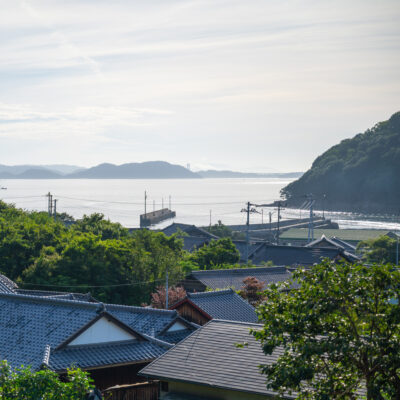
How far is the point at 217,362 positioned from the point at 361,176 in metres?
135

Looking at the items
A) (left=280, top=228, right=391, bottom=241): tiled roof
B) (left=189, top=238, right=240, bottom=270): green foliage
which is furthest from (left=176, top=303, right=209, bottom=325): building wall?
(left=280, top=228, right=391, bottom=241): tiled roof

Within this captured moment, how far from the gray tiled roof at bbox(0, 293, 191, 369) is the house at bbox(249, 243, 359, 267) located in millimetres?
26128

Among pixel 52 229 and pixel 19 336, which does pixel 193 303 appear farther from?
pixel 52 229

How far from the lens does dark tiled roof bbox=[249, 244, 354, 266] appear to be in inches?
1645

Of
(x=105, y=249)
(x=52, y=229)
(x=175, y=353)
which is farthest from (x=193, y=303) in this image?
(x=52, y=229)

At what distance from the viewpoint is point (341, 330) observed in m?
7.49

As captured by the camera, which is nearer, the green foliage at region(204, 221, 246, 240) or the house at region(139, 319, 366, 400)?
the house at region(139, 319, 366, 400)

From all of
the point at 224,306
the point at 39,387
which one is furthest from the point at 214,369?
the point at 224,306

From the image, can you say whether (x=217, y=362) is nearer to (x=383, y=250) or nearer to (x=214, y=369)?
(x=214, y=369)

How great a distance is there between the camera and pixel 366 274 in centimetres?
764

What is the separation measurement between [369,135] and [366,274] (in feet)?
494

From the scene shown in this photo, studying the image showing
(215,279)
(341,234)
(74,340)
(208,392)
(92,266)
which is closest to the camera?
(208,392)

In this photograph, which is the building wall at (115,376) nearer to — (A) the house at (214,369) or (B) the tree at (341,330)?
(A) the house at (214,369)

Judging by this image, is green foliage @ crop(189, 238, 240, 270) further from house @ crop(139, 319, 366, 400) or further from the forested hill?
the forested hill
